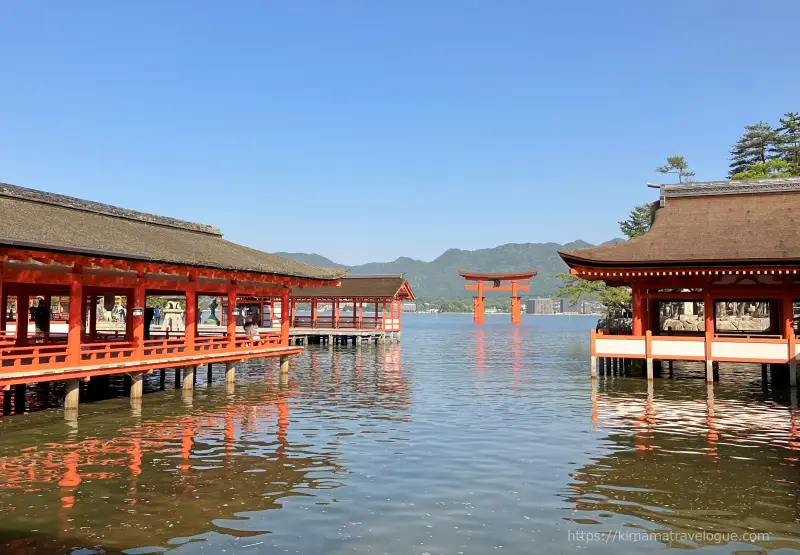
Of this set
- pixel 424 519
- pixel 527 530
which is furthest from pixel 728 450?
pixel 424 519

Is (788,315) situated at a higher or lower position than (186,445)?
higher

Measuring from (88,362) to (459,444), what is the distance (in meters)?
11.7

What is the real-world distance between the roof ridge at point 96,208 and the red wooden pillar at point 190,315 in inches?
184

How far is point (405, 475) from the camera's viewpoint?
13.0 m

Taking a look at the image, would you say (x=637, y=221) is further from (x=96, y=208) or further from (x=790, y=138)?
(x=96, y=208)

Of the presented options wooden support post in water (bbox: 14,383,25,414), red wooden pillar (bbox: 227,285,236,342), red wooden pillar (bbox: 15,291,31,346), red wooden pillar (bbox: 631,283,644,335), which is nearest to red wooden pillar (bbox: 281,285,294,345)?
red wooden pillar (bbox: 227,285,236,342)

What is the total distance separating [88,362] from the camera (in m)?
19.9

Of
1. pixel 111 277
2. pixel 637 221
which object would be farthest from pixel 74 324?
pixel 637 221

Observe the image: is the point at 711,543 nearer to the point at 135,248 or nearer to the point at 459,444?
the point at 459,444

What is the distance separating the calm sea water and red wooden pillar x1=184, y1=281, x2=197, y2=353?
84.4 inches

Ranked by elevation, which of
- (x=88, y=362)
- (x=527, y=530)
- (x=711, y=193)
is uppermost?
(x=711, y=193)

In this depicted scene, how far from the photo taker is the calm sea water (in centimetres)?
958

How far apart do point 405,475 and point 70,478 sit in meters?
6.45

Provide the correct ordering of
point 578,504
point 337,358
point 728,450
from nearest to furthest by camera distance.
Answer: point 578,504, point 728,450, point 337,358
